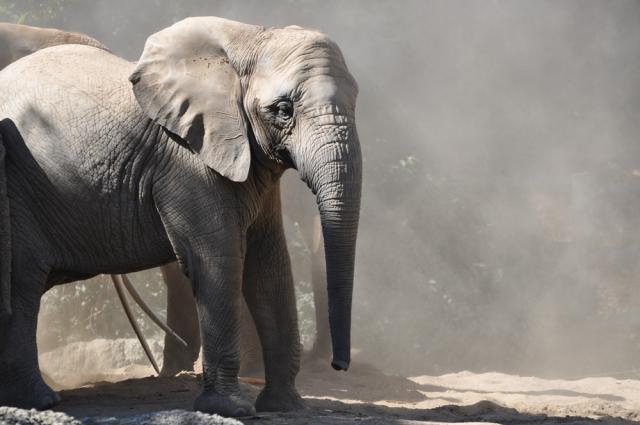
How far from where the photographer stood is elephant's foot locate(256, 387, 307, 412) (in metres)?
7.04

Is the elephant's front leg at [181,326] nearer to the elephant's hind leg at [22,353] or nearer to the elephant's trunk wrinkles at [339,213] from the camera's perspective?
the elephant's hind leg at [22,353]

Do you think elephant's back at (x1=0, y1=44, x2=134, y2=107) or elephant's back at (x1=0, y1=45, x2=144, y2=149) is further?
elephant's back at (x1=0, y1=44, x2=134, y2=107)

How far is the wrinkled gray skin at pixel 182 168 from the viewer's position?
20.7 ft

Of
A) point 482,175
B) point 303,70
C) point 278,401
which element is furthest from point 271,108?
point 482,175

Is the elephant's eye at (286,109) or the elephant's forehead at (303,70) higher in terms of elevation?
the elephant's forehead at (303,70)

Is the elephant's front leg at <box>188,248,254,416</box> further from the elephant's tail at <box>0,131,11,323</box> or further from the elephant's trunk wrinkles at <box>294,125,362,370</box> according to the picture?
the elephant's tail at <box>0,131,11,323</box>

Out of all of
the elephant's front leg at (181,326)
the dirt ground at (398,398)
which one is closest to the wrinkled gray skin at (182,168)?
the dirt ground at (398,398)

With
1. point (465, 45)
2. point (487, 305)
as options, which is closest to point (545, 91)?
point (465, 45)

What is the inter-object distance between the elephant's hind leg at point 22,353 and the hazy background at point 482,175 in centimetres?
700

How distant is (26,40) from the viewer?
8.70 metres

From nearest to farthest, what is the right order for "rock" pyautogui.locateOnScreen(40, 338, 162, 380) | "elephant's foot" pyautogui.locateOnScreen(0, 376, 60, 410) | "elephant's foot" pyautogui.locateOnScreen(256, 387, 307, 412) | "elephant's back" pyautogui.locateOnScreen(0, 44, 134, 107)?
"elephant's foot" pyautogui.locateOnScreen(0, 376, 60, 410) < "elephant's back" pyautogui.locateOnScreen(0, 44, 134, 107) < "elephant's foot" pyautogui.locateOnScreen(256, 387, 307, 412) < "rock" pyautogui.locateOnScreen(40, 338, 162, 380)

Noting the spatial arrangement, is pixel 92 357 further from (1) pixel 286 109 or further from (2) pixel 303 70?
(2) pixel 303 70

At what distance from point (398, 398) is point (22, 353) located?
378 cm

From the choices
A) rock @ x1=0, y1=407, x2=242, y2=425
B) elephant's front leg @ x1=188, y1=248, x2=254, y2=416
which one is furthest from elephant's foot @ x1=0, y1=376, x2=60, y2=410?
rock @ x1=0, y1=407, x2=242, y2=425
